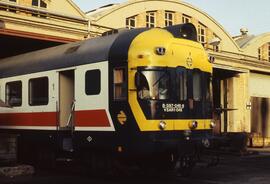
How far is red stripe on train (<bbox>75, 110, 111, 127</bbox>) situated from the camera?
11562 mm

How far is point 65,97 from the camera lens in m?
13.2

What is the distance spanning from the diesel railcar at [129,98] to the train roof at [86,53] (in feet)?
0.09

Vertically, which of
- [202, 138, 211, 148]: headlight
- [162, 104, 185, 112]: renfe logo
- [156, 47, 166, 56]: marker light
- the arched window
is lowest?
[202, 138, 211, 148]: headlight

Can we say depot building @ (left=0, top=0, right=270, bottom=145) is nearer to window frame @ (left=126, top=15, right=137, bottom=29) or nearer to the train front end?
window frame @ (left=126, top=15, right=137, bottom=29)

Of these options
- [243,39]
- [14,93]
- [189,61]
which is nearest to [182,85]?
[189,61]

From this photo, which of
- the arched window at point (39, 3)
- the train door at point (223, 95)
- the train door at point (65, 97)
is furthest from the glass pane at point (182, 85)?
the train door at point (223, 95)

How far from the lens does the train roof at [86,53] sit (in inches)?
454

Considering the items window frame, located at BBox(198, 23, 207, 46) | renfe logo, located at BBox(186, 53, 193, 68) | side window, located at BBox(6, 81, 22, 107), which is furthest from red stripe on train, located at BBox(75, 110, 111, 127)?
window frame, located at BBox(198, 23, 207, 46)

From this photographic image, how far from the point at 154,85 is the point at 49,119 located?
12.8ft

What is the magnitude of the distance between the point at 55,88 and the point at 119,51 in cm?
273

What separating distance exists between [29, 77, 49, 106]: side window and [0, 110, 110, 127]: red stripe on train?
0.37 meters

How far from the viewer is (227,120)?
32.5 m

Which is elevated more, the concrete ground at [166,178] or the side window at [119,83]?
the side window at [119,83]

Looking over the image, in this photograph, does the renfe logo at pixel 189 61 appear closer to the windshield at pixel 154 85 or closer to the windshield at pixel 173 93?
the windshield at pixel 173 93
